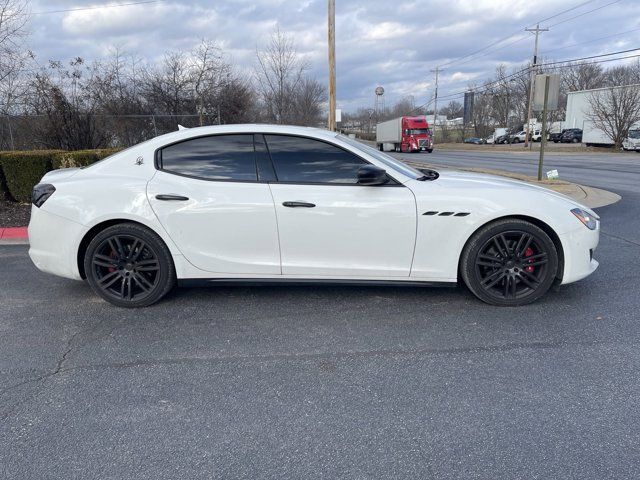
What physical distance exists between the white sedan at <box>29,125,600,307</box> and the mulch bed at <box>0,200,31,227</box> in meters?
4.06

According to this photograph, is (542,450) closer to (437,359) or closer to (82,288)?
(437,359)

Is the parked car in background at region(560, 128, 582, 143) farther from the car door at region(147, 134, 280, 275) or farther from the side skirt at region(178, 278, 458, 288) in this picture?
the car door at region(147, 134, 280, 275)

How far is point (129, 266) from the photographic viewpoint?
13.2ft

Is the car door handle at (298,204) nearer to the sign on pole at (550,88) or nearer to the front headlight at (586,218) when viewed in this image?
the front headlight at (586,218)

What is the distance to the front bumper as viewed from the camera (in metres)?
3.81

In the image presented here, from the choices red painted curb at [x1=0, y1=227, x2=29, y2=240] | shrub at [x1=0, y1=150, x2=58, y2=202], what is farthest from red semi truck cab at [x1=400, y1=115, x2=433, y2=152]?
red painted curb at [x1=0, y1=227, x2=29, y2=240]

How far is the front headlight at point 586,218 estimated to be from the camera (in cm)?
385

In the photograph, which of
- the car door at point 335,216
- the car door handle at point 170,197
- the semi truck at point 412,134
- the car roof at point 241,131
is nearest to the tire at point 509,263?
the car door at point 335,216

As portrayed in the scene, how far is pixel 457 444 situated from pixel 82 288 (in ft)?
12.8

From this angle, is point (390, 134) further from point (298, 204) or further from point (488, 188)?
point (298, 204)

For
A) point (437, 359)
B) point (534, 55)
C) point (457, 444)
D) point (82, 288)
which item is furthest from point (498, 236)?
point (534, 55)

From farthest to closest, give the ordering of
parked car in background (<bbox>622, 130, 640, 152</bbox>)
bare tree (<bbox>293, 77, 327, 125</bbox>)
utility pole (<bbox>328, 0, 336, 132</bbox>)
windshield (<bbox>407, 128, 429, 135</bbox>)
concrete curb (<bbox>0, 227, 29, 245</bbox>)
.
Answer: windshield (<bbox>407, 128, 429, 135</bbox>) < parked car in background (<bbox>622, 130, 640, 152</bbox>) < bare tree (<bbox>293, 77, 327, 125</bbox>) < utility pole (<bbox>328, 0, 336, 132</bbox>) < concrete curb (<bbox>0, 227, 29, 245</bbox>)

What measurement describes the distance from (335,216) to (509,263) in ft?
5.08

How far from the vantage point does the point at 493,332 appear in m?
3.50
